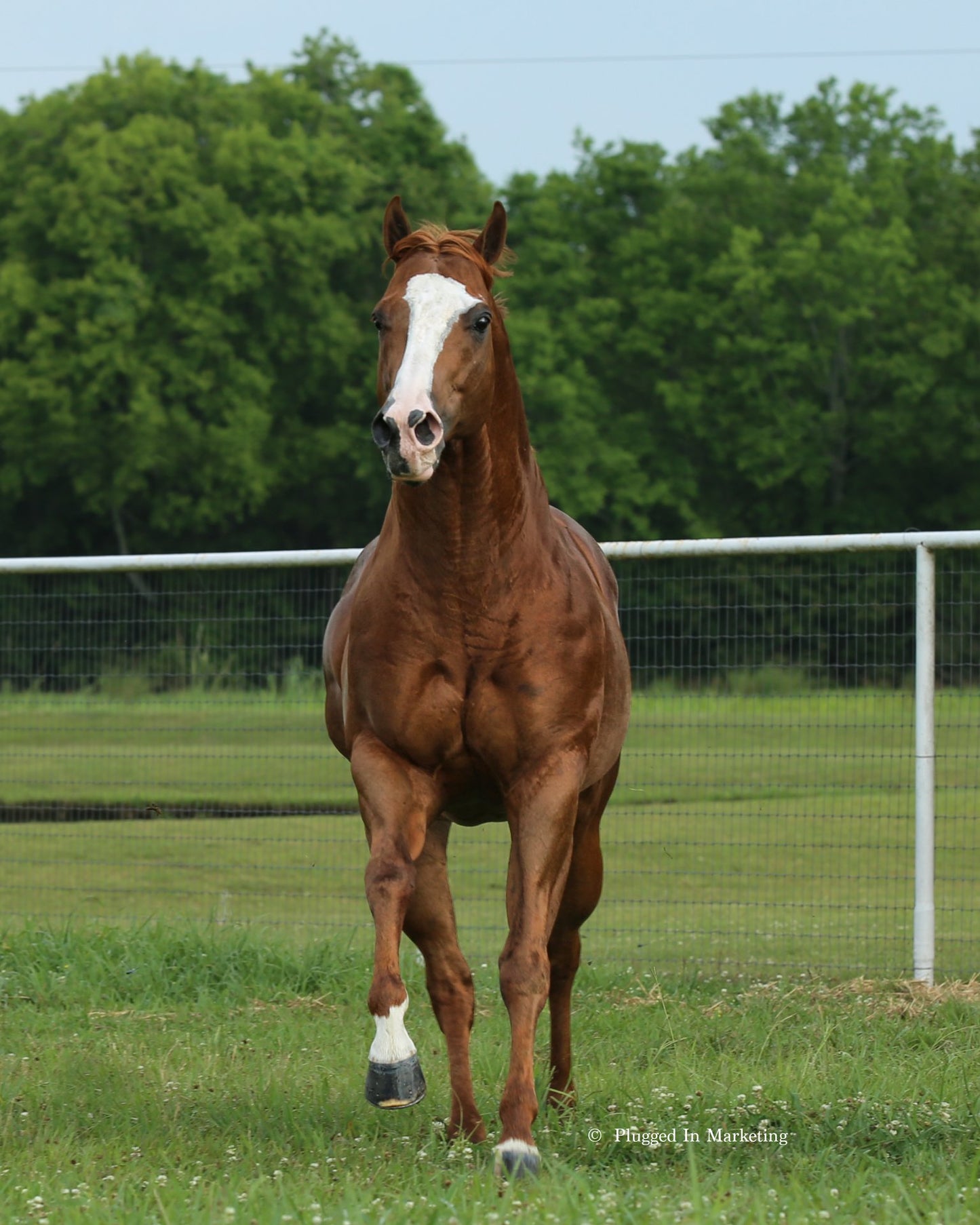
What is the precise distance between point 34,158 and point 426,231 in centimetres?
3245

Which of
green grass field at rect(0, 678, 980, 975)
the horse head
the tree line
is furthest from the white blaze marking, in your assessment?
the tree line

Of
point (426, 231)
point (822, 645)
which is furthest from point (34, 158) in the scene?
point (426, 231)

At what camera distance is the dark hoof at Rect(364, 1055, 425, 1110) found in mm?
3930

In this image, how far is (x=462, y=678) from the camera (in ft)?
14.2

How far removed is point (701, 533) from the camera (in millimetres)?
34656

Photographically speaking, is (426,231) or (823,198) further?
(823,198)

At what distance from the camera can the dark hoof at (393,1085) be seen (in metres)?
3.93

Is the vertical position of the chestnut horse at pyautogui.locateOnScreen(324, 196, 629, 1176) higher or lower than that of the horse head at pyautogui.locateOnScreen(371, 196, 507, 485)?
lower

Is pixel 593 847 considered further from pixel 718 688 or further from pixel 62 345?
pixel 62 345

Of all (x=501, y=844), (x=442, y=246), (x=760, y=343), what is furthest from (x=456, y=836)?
(x=760, y=343)

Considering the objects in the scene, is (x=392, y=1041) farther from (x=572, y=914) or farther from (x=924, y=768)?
(x=924, y=768)

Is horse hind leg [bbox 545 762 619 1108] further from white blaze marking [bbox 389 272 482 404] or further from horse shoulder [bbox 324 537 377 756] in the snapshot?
white blaze marking [bbox 389 272 482 404]

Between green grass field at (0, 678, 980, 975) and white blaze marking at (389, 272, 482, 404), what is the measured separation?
3.70 m

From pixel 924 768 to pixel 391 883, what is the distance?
3906 mm
